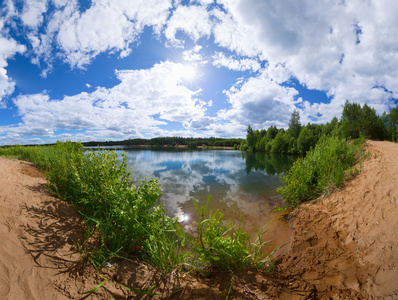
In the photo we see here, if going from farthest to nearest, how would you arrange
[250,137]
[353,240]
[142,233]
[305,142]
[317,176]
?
[250,137] → [305,142] → [317,176] → [353,240] → [142,233]

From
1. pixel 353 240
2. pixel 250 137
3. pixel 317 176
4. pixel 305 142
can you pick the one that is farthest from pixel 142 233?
pixel 250 137

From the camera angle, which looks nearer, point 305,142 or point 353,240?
point 353,240

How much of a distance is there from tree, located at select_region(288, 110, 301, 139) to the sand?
68697 mm

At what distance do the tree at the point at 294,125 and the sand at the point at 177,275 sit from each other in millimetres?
68697

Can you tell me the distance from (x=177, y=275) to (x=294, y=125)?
7563 centimetres

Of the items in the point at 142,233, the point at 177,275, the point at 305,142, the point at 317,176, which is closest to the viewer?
the point at 177,275

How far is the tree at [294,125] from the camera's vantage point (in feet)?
214

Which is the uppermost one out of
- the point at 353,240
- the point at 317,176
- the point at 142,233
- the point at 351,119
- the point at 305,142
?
the point at 351,119

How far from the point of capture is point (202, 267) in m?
3.20

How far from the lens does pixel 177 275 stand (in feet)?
9.68

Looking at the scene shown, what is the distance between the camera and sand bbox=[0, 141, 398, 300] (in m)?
2.46

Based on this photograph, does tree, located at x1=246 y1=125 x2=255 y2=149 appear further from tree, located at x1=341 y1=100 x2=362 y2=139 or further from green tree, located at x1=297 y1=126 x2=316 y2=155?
tree, located at x1=341 y1=100 x2=362 y2=139

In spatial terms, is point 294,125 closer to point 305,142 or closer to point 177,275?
point 305,142

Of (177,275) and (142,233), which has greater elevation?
(142,233)
